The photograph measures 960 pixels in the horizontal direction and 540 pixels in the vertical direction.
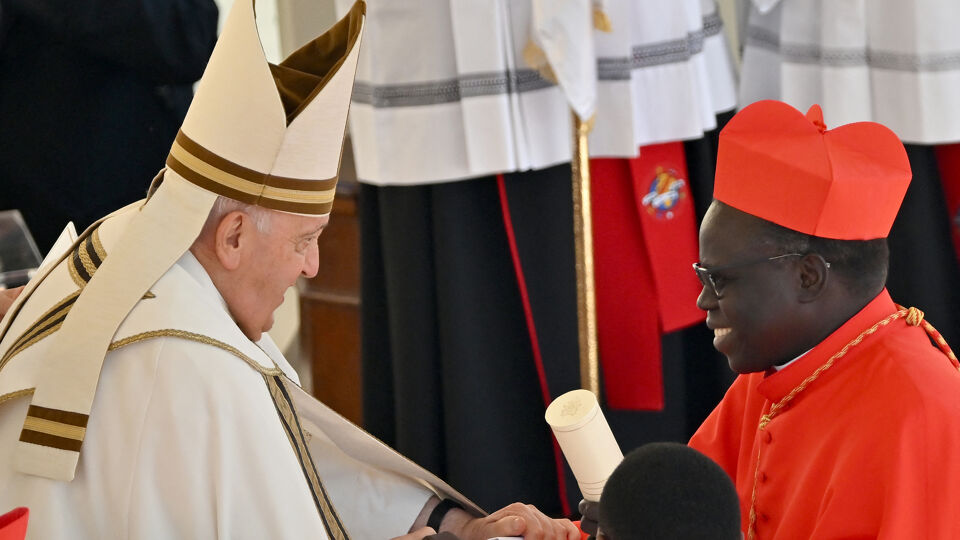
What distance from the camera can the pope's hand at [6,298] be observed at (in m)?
2.62

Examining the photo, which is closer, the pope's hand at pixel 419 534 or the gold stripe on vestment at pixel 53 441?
the gold stripe on vestment at pixel 53 441

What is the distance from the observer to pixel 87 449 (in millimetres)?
2012

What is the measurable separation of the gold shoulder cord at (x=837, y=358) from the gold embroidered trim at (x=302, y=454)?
744mm

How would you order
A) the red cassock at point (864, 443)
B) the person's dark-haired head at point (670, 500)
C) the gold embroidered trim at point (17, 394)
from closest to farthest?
1. the person's dark-haired head at point (670, 500)
2. the red cassock at point (864, 443)
3. the gold embroidered trim at point (17, 394)

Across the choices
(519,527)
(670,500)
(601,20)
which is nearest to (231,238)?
(519,527)

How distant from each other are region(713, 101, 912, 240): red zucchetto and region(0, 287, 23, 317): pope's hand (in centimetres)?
151

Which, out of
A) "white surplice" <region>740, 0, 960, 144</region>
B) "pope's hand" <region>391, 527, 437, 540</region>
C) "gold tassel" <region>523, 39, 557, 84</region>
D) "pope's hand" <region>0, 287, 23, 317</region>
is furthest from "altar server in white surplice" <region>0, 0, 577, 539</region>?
"white surplice" <region>740, 0, 960, 144</region>

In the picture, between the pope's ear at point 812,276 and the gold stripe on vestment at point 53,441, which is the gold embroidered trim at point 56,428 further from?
the pope's ear at point 812,276

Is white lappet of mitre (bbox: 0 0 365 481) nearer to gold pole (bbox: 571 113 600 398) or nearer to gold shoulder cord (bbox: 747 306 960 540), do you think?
gold shoulder cord (bbox: 747 306 960 540)

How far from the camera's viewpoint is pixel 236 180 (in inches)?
82.7

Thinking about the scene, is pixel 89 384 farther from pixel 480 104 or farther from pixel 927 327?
pixel 480 104

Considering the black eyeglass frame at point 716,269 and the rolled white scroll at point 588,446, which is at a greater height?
the black eyeglass frame at point 716,269

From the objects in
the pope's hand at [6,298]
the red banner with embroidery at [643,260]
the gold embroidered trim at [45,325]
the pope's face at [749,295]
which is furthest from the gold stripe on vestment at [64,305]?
the red banner with embroidery at [643,260]

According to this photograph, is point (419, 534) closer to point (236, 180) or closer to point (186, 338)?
point (186, 338)
